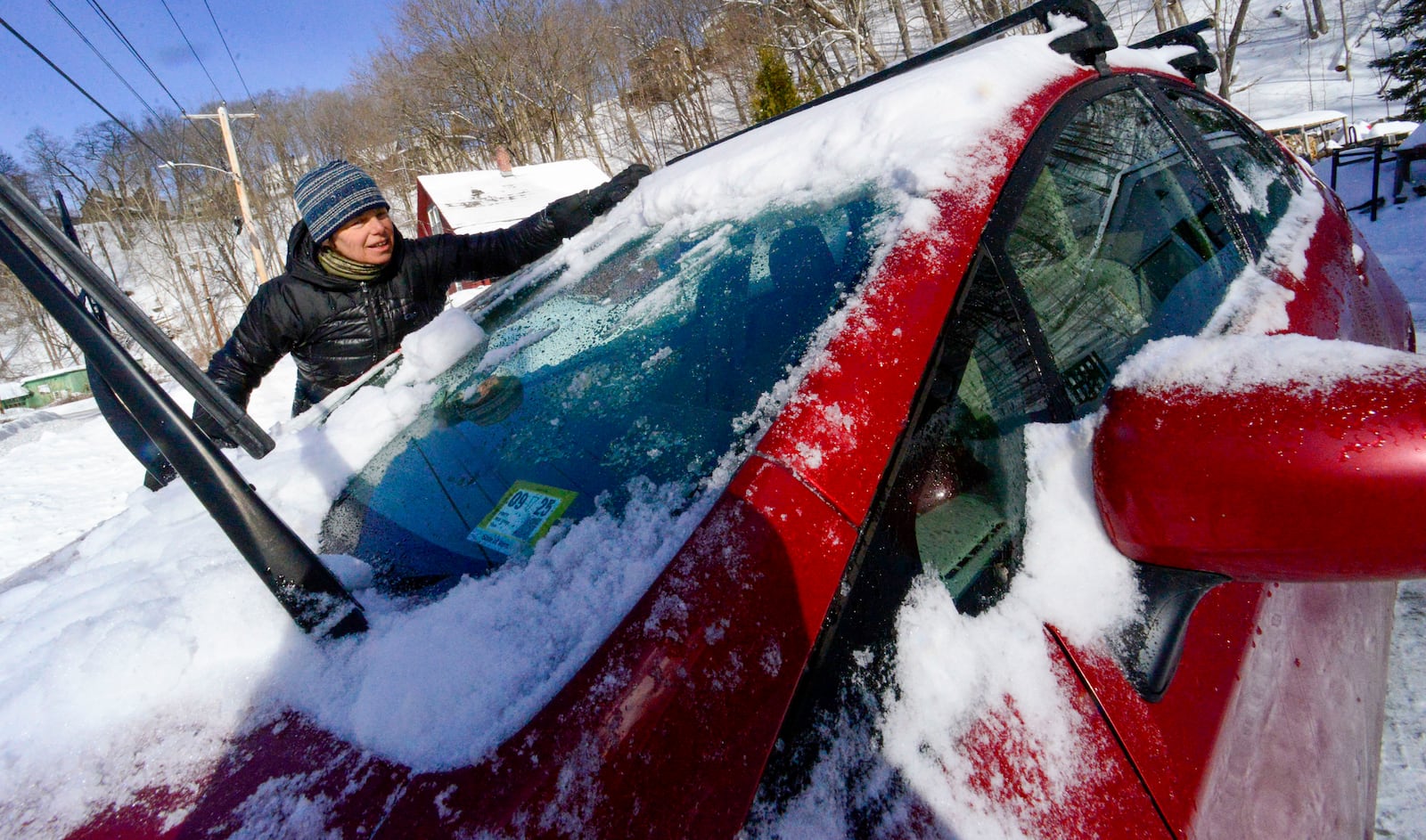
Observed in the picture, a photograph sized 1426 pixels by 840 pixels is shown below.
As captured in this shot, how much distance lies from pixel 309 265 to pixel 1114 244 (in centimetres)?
307

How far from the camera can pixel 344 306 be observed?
119 inches

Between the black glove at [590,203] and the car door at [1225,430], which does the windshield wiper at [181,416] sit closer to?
the car door at [1225,430]

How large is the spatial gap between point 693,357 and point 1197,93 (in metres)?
1.84

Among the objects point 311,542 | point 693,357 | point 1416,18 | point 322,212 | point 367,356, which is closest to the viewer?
point 693,357

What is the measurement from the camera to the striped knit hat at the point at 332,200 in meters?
2.75

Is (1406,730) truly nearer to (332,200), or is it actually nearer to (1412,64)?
(332,200)

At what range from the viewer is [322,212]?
2.79m

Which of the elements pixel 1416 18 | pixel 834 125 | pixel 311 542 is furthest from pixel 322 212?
pixel 1416 18

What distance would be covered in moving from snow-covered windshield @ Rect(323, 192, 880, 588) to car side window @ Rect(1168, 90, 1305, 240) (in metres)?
1.20

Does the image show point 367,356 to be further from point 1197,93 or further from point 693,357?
point 1197,93

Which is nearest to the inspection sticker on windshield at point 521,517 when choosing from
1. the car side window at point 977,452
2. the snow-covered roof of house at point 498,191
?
the car side window at point 977,452

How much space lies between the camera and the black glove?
237 centimetres

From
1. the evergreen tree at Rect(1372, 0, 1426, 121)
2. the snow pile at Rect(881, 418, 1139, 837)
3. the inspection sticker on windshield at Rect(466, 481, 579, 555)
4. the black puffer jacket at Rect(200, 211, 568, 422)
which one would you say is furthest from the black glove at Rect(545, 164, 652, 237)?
the evergreen tree at Rect(1372, 0, 1426, 121)

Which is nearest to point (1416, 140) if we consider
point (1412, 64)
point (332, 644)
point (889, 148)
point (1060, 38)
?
point (1060, 38)
